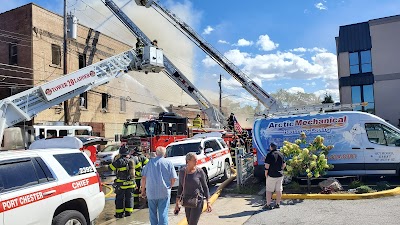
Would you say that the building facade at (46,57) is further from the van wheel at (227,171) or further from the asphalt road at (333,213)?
the asphalt road at (333,213)

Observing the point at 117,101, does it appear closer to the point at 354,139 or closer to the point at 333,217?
the point at 354,139

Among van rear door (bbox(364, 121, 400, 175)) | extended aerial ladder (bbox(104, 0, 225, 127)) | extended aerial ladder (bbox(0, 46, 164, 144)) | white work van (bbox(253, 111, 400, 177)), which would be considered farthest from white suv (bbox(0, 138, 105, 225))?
extended aerial ladder (bbox(104, 0, 225, 127))

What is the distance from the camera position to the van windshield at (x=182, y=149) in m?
10.9

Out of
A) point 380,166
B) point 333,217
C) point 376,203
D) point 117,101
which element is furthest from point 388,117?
point 117,101

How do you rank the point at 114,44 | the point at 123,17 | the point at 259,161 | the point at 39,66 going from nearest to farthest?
the point at 259,161
the point at 39,66
the point at 123,17
the point at 114,44

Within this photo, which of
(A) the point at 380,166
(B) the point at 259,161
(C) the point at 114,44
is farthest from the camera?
(C) the point at 114,44

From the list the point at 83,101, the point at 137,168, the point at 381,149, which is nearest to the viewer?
the point at 137,168

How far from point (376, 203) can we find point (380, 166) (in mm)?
2294

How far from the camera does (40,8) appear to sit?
22219 millimetres

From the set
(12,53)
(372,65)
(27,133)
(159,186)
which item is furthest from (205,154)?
(12,53)

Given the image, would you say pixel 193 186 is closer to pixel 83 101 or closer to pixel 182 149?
pixel 182 149

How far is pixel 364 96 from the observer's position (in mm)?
22906

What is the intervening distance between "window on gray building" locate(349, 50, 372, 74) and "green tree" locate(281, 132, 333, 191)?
15.5 meters

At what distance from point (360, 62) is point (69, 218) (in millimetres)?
22065
